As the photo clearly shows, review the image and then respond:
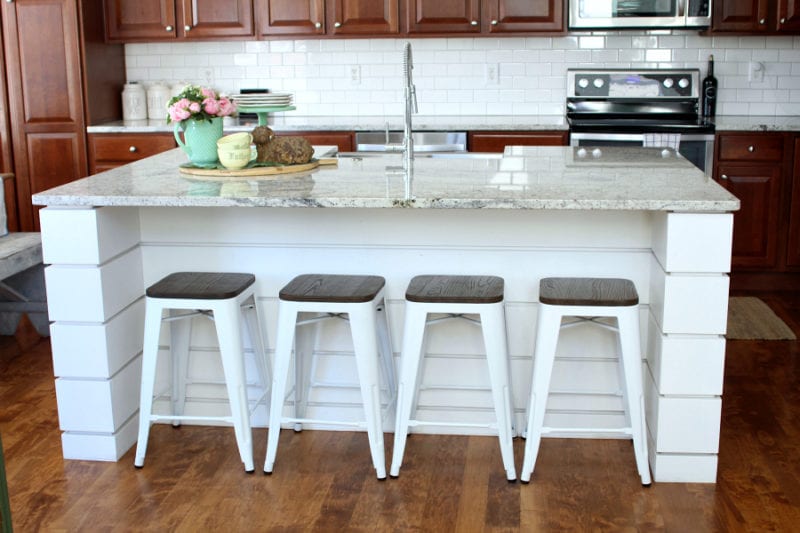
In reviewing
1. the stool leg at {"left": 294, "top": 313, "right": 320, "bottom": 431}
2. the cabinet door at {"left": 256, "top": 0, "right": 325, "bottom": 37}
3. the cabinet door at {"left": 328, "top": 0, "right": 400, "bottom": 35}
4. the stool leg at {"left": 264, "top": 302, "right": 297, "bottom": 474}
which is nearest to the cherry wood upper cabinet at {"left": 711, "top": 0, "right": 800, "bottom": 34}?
the cabinet door at {"left": 328, "top": 0, "right": 400, "bottom": 35}

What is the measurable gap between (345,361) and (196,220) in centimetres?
68

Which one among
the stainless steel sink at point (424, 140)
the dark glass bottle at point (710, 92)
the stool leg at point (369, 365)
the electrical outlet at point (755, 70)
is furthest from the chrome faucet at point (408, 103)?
the electrical outlet at point (755, 70)

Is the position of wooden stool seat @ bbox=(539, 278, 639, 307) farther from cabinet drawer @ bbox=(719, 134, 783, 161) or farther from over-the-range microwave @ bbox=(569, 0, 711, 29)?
over-the-range microwave @ bbox=(569, 0, 711, 29)

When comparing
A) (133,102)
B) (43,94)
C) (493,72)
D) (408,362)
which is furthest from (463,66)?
(408,362)

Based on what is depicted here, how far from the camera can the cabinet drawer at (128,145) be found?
5.41 m

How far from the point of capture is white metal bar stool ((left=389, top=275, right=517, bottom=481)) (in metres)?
2.89

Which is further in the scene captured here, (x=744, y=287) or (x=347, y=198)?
(x=744, y=287)

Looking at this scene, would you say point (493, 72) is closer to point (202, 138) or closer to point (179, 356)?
point (202, 138)

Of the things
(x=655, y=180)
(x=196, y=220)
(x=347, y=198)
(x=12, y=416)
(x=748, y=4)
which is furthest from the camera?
(x=748, y=4)

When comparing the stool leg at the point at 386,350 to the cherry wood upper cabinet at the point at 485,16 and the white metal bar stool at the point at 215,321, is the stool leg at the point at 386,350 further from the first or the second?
the cherry wood upper cabinet at the point at 485,16

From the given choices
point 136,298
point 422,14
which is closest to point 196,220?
point 136,298

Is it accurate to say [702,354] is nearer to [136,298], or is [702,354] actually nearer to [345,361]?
[345,361]

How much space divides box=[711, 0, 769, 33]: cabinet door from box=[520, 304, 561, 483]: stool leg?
299 cm

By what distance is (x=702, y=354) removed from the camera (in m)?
2.89
